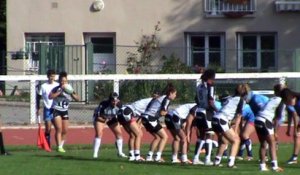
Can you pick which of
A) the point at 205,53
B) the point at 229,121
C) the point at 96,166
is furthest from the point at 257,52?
the point at 96,166

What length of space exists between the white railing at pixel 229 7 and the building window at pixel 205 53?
123cm

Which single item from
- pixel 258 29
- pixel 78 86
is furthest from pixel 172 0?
pixel 78 86

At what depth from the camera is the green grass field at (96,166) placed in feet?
59.8

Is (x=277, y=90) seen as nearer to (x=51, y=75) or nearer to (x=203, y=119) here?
(x=203, y=119)

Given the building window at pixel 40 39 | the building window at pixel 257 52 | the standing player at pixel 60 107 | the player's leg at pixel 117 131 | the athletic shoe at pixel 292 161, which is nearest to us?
the athletic shoe at pixel 292 161

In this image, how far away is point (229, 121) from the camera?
769 inches

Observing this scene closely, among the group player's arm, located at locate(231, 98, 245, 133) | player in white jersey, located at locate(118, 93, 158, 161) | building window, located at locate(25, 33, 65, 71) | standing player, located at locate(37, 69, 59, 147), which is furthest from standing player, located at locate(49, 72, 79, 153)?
building window, located at locate(25, 33, 65, 71)

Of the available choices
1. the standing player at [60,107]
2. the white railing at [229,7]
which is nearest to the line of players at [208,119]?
the standing player at [60,107]

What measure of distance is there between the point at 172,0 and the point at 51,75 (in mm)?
19801

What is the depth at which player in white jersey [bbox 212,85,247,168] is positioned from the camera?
62.2ft

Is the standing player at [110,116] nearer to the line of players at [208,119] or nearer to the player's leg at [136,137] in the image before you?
the line of players at [208,119]

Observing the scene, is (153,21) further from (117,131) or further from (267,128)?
(267,128)

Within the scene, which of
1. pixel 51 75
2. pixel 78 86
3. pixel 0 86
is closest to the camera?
pixel 51 75

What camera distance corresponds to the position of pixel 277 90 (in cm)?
1930
